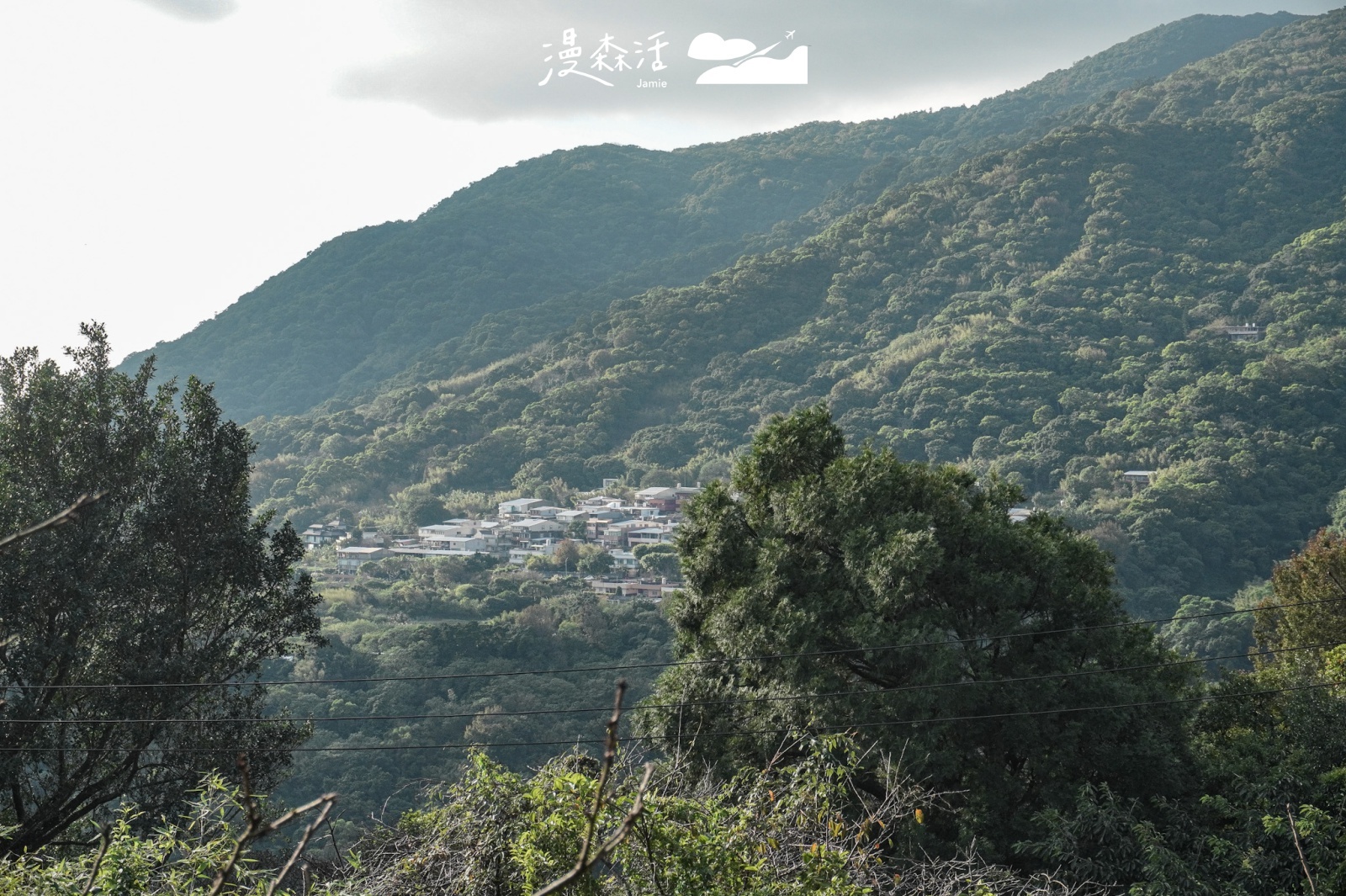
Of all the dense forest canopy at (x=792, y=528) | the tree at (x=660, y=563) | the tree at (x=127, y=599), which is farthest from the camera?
the tree at (x=660, y=563)

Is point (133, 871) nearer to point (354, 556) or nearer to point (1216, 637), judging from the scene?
point (1216, 637)

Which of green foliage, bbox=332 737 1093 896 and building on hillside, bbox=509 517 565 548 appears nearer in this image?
green foliage, bbox=332 737 1093 896

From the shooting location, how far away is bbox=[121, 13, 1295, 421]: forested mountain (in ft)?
233

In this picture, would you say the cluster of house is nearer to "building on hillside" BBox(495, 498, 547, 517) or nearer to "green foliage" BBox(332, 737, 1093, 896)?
"building on hillside" BBox(495, 498, 547, 517)

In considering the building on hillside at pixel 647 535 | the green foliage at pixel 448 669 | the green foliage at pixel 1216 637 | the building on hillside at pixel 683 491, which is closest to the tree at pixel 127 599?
the green foliage at pixel 448 669

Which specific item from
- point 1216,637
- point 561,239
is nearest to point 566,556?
point 1216,637

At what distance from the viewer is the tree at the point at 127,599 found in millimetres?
7723

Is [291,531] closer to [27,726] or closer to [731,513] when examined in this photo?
[27,726]

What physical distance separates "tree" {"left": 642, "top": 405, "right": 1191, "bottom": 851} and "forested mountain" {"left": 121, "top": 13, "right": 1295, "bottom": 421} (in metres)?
56.3

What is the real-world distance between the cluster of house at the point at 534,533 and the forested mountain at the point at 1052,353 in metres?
3.16

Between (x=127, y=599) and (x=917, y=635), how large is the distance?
6116 mm

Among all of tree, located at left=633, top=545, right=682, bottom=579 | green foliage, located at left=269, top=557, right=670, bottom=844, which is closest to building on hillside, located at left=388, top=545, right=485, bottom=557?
green foliage, located at left=269, top=557, right=670, bottom=844

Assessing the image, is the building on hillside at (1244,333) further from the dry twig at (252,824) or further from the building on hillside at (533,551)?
the dry twig at (252,824)

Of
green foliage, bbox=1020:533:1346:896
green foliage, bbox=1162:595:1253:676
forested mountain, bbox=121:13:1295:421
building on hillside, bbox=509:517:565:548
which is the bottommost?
green foliage, bbox=1162:595:1253:676
